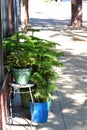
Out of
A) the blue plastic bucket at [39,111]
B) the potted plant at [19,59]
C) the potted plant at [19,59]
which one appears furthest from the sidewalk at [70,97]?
the potted plant at [19,59]

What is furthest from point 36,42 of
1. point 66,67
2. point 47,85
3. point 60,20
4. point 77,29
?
point 60,20

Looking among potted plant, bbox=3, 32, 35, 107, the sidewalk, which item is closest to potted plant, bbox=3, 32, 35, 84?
potted plant, bbox=3, 32, 35, 107

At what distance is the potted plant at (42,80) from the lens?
5738 millimetres

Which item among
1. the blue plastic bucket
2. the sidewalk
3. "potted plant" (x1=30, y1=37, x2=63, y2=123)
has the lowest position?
the sidewalk

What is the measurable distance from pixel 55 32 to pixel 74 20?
195 cm

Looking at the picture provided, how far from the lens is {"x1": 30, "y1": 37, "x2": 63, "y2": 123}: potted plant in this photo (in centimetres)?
574

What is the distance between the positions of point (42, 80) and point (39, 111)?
50 centimetres

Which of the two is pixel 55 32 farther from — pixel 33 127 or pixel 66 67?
pixel 33 127

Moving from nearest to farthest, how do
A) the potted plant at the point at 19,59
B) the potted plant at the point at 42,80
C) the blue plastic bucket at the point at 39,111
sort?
the potted plant at the point at 19,59
the potted plant at the point at 42,80
the blue plastic bucket at the point at 39,111

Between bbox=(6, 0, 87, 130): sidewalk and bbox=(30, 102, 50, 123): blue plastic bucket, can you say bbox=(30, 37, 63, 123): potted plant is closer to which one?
bbox=(30, 102, 50, 123): blue plastic bucket

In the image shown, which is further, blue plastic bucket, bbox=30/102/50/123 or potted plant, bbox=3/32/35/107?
blue plastic bucket, bbox=30/102/50/123

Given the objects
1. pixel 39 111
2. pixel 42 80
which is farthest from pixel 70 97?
pixel 42 80

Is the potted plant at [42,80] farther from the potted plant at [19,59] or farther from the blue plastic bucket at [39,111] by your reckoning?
the potted plant at [19,59]

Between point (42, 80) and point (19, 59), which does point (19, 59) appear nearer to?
point (19, 59)
